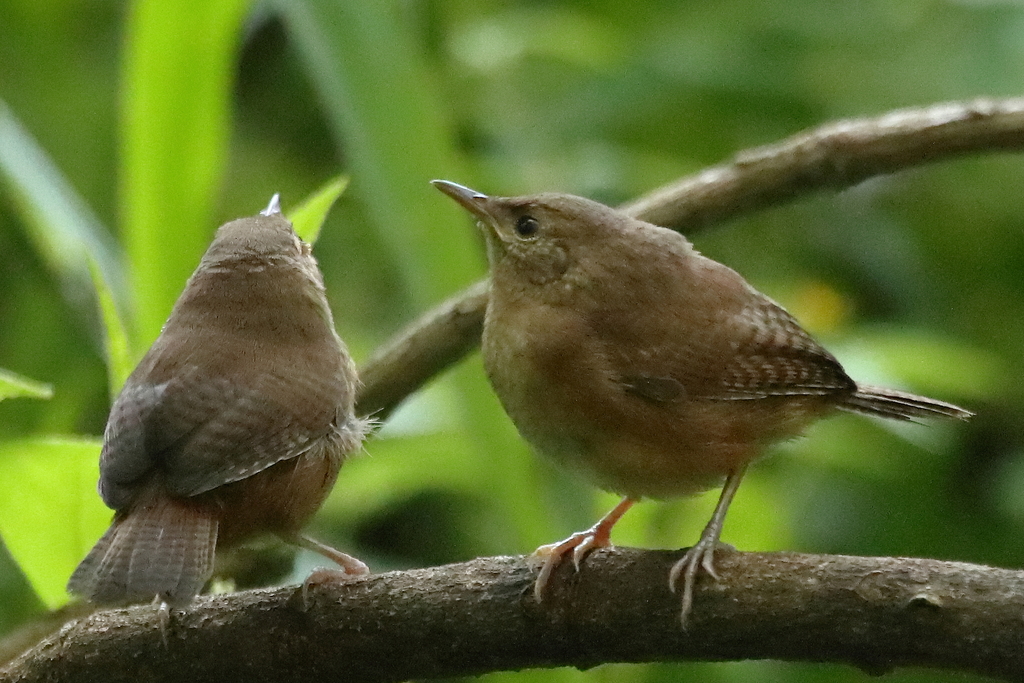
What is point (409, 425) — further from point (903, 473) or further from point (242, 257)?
point (903, 473)

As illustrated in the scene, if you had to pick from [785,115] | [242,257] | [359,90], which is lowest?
[242,257]

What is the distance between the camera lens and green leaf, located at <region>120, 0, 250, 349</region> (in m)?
2.91

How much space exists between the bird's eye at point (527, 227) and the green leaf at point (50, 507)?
3.17 feet

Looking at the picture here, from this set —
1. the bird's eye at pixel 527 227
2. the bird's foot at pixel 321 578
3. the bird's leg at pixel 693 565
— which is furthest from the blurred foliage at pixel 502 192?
the bird's leg at pixel 693 565

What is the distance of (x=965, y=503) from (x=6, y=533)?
3252 mm

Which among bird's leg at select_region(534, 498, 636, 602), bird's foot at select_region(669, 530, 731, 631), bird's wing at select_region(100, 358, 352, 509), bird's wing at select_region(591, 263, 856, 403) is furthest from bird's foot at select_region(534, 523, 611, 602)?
bird's wing at select_region(100, 358, 352, 509)

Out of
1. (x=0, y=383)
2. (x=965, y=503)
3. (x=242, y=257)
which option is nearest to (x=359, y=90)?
(x=242, y=257)

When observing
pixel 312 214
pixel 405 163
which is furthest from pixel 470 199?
pixel 405 163

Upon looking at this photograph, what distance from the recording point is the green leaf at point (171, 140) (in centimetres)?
291

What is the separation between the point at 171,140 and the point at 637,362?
1338 millimetres

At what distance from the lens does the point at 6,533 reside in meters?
2.31

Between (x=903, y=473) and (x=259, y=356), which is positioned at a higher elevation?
(x=259, y=356)

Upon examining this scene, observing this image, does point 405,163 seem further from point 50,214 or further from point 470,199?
point 50,214

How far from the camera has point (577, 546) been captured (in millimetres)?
2316
